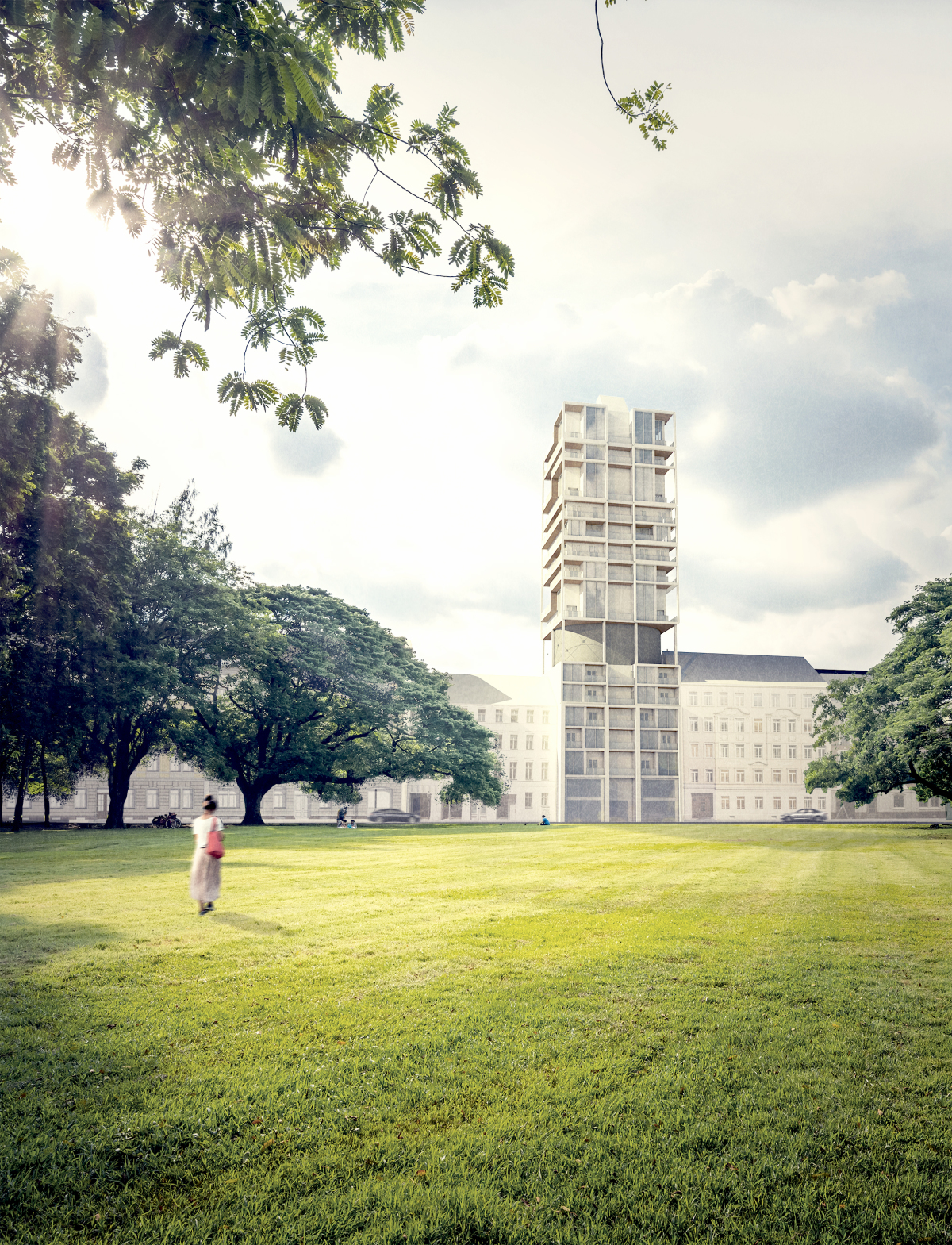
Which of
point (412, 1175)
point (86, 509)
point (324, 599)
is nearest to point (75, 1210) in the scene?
point (412, 1175)

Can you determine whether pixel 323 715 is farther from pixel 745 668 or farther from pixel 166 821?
pixel 745 668

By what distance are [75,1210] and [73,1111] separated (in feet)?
3.84

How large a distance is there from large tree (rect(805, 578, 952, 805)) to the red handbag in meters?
37.0

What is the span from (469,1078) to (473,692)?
85.9m

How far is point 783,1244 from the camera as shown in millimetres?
A: 3809

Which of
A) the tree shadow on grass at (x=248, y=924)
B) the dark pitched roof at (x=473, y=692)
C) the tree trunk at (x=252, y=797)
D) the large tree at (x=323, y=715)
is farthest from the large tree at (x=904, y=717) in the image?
the dark pitched roof at (x=473, y=692)

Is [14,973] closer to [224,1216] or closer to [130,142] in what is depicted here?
[224,1216]

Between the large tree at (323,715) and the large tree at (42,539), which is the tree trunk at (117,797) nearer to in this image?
the large tree at (323,715)

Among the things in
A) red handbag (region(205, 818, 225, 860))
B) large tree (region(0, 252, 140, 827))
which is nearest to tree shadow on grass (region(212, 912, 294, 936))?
red handbag (region(205, 818, 225, 860))

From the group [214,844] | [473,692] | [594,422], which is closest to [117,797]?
[214,844]

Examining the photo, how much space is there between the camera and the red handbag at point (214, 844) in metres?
12.5

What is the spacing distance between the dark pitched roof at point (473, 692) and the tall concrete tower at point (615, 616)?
325 inches

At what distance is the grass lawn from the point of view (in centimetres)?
401

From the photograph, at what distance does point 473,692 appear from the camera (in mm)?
91375
